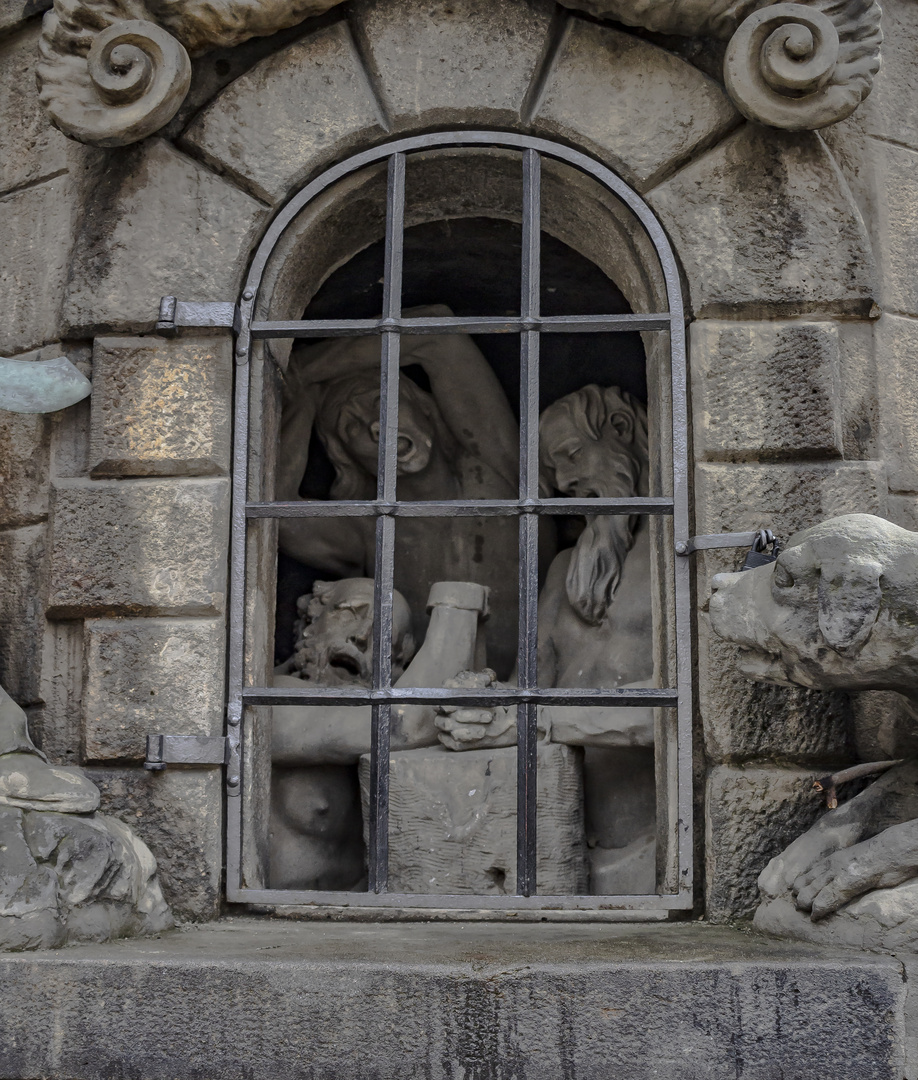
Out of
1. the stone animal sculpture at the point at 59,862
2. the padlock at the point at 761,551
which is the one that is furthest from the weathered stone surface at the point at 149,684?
the padlock at the point at 761,551

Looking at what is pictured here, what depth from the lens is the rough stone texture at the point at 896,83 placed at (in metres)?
3.01

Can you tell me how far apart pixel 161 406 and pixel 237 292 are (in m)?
0.30

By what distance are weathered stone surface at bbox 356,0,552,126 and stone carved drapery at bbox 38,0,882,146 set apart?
127mm

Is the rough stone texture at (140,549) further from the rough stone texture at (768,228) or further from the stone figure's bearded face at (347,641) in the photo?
the rough stone texture at (768,228)

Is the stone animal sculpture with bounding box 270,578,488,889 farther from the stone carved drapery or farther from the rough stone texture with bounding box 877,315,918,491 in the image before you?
the stone carved drapery

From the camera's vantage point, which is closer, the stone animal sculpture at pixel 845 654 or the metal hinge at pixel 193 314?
the stone animal sculpture at pixel 845 654

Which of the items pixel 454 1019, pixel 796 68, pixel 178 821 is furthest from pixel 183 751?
pixel 796 68

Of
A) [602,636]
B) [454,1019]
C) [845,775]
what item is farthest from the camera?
[602,636]

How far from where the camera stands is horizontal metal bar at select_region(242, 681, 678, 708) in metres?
2.69

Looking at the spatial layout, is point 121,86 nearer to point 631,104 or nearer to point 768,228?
point 631,104

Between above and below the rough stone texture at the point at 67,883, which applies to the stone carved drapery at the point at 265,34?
above

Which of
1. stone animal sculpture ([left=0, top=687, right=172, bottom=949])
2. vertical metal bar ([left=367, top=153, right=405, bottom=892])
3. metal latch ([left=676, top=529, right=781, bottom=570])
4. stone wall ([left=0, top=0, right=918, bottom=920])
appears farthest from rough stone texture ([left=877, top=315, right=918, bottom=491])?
stone animal sculpture ([left=0, top=687, right=172, bottom=949])

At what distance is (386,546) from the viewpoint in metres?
2.80

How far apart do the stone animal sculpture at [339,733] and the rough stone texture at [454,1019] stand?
1.02 m
